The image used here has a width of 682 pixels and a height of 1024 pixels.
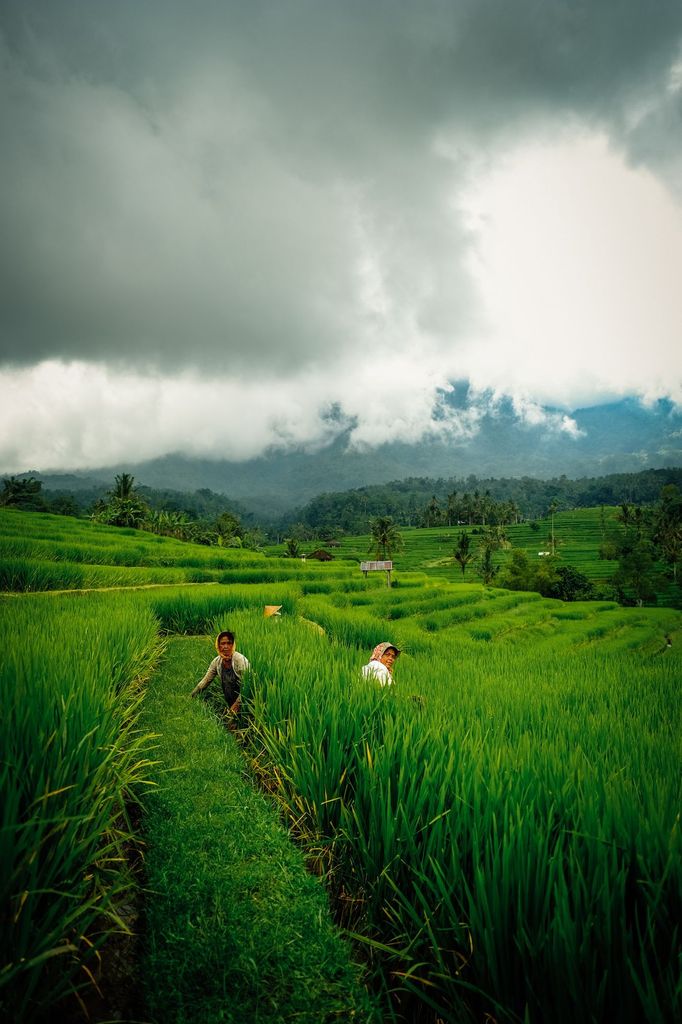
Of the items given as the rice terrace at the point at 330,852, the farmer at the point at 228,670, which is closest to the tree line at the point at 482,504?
the farmer at the point at 228,670

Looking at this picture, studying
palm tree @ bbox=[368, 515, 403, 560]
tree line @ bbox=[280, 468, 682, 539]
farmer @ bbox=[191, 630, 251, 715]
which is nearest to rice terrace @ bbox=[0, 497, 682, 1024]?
farmer @ bbox=[191, 630, 251, 715]

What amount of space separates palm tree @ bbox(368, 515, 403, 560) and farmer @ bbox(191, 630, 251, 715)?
53531 mm

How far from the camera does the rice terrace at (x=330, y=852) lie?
60.3 inches

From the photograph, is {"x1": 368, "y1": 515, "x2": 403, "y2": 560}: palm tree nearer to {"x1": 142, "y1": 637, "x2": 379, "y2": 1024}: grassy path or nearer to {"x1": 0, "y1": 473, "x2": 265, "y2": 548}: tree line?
{"x1": 0, "y1": 473, "x2": 265, "y2": 548}: tree line

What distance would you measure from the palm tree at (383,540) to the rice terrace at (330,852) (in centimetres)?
5410

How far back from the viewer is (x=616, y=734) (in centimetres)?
349

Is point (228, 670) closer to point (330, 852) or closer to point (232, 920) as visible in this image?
point (330, 852)

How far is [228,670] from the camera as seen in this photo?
201 inches

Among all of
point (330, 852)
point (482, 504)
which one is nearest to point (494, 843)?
point (330, 852)

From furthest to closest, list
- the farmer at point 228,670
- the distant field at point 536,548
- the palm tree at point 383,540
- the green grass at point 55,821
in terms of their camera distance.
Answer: the palm tree at point 383,540
the distant field at point 536,548
the farmer at point 228,670
the green grass at point 55,821

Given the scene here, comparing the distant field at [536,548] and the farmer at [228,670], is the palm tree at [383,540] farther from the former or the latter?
the farmer at [228,670]

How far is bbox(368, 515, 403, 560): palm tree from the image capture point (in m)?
59.2

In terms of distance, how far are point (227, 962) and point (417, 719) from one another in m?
1.58

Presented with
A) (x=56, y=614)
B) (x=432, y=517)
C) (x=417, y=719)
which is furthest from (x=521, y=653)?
(x=432, y=517)
